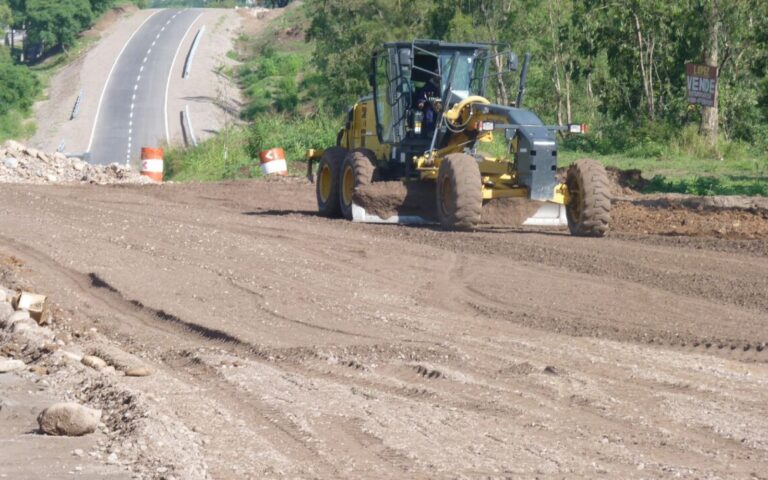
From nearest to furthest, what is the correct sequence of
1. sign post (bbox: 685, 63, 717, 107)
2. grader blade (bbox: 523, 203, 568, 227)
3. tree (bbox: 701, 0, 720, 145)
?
1. grader blade (bbox: 523, 203, 568, 227)
2. sign post (bbox: 685, 63, 717, 107)
3. tree (bbox: 701, 0, 720, 145)

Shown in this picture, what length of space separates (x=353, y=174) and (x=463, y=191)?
8.63 feet

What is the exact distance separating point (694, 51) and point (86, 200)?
2228 centimetres

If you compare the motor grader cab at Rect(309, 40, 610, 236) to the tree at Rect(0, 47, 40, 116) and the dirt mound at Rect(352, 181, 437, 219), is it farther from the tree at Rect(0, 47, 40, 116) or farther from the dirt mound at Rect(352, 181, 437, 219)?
the tree at Rect(0, 47, 40, 116)

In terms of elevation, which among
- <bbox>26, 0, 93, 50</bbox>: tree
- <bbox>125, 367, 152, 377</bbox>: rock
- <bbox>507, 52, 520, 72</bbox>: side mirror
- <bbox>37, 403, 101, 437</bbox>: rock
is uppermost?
<bbox>26, 0, 93, 50</bbox>: tree

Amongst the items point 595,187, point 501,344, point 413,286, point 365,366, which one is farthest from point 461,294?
point 595,187

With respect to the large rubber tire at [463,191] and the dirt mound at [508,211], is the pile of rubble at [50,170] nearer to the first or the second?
the dirt mound at [508,211]

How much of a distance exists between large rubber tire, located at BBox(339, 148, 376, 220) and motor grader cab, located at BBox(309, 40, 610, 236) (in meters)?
0.02

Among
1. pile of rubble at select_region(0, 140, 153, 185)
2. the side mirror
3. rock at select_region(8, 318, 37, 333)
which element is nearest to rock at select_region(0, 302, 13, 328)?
rock at select_region(8, 318, 37, 333)

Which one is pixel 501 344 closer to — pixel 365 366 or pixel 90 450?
pixel 365 366

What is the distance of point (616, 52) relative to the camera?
3869cm

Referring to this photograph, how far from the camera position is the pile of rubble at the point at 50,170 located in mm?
29594

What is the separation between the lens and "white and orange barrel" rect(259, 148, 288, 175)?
30359mm

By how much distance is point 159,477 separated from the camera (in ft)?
20.1

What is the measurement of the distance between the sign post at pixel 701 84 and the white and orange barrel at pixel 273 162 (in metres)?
11.3
